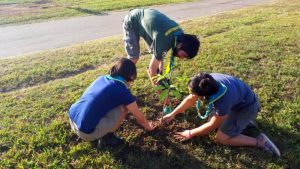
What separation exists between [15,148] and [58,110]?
966 millimetres

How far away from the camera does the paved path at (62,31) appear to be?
33.1 ft

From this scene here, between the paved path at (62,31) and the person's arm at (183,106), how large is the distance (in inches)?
238

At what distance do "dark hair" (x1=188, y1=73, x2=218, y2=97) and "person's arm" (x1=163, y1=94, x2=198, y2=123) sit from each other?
352 millimetres

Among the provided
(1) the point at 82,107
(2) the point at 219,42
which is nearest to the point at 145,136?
(1) the point at 82,107

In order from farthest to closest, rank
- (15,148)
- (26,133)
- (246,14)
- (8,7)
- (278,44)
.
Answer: (8,7) → (246,14) → (278,44) → (26,133) → (15,148)

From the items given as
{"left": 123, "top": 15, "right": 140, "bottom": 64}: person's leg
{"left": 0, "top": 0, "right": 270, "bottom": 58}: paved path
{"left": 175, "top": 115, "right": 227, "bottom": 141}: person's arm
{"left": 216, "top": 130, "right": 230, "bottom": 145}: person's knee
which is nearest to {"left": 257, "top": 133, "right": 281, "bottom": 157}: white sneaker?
{"left": 216, "top": 130, "right": 230, "bottom": 145}: person's knee

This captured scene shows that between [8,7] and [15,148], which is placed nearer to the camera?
[15,148]

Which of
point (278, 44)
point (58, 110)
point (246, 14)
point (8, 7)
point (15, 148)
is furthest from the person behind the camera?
point (8, 7)

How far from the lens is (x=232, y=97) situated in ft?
12.7

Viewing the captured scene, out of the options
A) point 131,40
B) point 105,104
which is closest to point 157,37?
point 131,40

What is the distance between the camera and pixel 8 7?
17031 mm

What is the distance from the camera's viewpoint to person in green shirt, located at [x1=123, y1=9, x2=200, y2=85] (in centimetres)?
417

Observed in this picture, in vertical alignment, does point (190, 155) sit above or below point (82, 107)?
below

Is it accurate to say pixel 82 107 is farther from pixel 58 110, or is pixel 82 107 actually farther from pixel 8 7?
pixel 8 7
